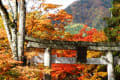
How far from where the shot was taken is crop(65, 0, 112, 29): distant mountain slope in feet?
320

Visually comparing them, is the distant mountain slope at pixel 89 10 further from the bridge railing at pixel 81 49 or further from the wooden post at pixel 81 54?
the wooden post at pixel 81 54

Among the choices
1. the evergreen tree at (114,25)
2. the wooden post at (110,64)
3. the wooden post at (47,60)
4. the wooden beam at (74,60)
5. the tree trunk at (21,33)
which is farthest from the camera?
the evergreen tree at (114,25)

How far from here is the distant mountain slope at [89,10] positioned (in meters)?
97.4

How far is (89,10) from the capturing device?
106 m

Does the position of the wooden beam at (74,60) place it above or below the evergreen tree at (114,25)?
below

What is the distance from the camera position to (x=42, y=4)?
46.2ft

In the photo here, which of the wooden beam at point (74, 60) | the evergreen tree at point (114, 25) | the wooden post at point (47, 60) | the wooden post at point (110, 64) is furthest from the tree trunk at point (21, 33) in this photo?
the evergreen tree at point (114, 25)

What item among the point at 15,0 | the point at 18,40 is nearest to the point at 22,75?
the point at 18,40

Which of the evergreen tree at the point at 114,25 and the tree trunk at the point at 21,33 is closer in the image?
the tree trunk at the point at 21,33

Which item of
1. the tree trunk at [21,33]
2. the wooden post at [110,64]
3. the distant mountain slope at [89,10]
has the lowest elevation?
the wooden post at [110,64]

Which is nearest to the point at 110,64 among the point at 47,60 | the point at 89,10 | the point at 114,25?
the point at 47,60

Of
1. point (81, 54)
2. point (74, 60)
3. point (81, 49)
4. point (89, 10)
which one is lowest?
point (74, 60)

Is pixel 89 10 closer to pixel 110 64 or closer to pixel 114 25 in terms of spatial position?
pixel 114 25

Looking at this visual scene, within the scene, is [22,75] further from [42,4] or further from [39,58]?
[42,4]
